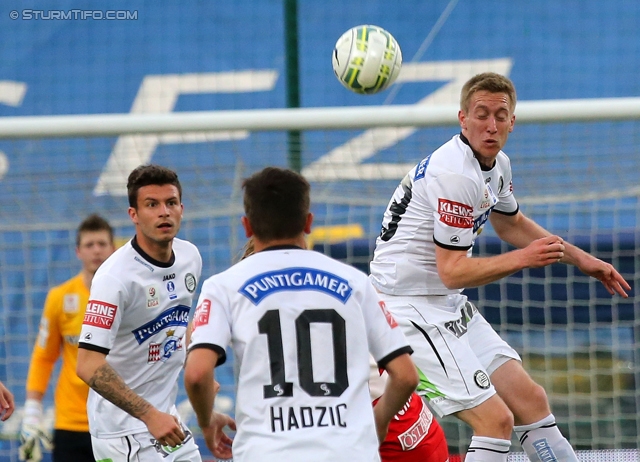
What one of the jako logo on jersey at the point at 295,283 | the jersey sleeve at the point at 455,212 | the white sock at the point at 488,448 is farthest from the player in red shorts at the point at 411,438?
the jako logo on jersey at the point at 295,283

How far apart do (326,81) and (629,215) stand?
12.6 ft

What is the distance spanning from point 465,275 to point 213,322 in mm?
1612

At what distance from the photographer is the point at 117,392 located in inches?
167

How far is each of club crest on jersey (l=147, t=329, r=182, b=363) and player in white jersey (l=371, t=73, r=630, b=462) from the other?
1.09 meters

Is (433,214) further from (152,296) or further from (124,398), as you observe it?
(124,398)

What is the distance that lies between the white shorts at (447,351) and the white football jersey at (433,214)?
9 cm

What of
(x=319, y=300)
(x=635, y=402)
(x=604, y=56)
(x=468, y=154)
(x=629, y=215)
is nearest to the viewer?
(x=319, y=300)

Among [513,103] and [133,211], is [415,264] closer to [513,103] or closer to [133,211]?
[513,103]

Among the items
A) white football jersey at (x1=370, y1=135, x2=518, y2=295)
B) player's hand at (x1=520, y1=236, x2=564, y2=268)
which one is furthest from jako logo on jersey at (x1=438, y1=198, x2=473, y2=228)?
player's hand at (x1=520, y1=236, x2=564, y2=268)

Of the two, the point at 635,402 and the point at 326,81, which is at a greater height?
the point at 326,81

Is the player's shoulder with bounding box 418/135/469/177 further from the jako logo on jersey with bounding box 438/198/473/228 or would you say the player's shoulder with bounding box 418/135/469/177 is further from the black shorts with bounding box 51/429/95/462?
the black shorts with bounding box 51/429/95/462

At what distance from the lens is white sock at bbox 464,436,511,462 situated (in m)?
4.60

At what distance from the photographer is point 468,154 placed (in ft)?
15.4

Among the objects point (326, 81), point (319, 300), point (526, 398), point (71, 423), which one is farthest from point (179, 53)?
point (319, 300)
